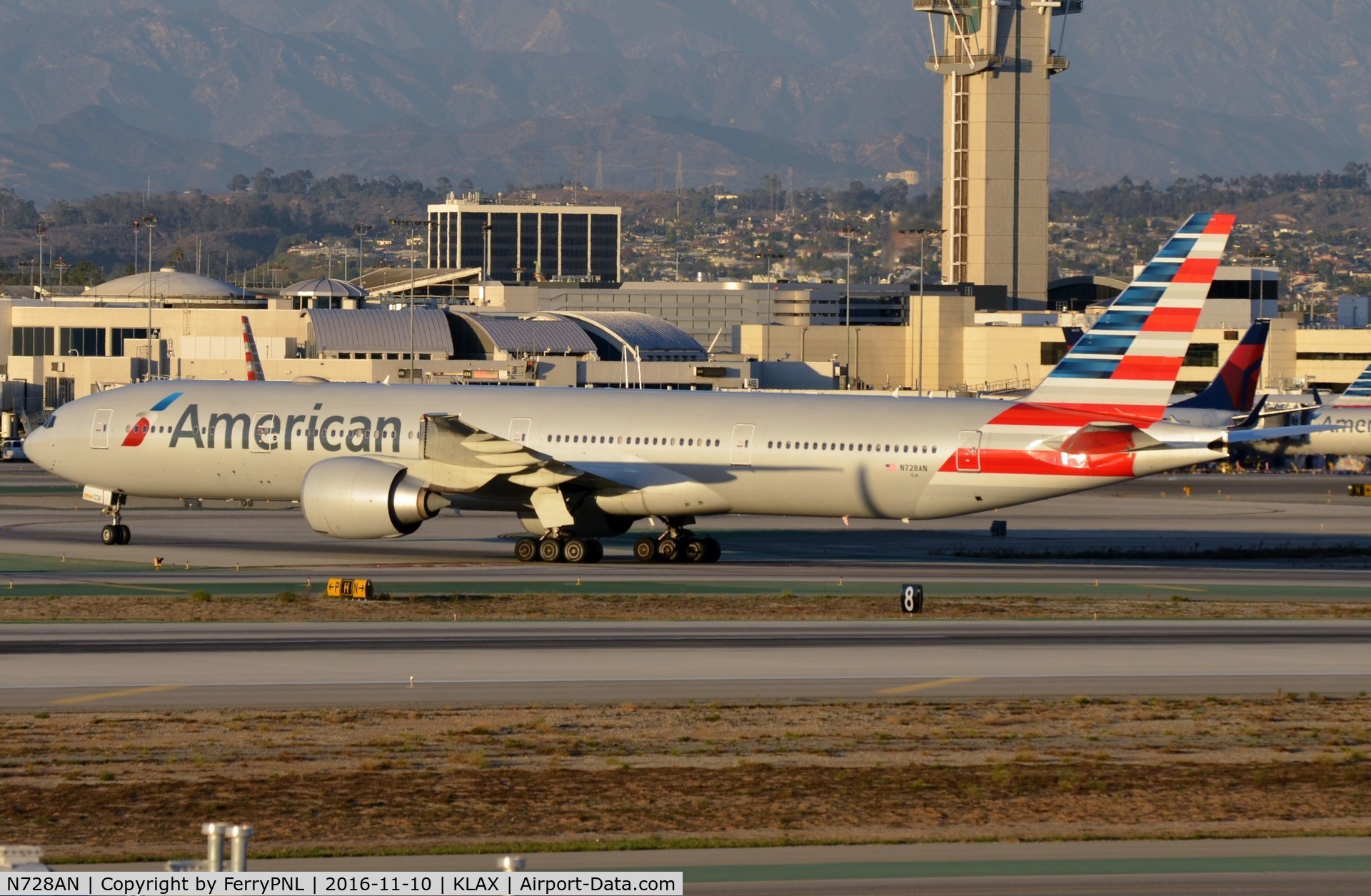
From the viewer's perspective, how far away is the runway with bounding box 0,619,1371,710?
24969 millimetres

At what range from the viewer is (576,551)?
42.3 metres

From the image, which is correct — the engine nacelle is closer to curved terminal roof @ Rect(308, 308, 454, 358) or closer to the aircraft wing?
the aircraft wing

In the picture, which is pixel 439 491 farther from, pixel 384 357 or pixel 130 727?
pixel 384 357

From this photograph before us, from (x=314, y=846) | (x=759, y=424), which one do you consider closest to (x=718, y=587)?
(x=759, y=424)

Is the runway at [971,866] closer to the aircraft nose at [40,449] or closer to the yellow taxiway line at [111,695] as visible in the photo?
the yellow taxiway line at [111,695]

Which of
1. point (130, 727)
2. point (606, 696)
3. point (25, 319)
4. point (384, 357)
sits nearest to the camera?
point (130, 727)

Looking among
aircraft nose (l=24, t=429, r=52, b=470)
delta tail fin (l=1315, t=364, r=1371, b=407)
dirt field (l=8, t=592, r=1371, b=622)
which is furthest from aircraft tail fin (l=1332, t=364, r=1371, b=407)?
aircraft nose (l=24, t=429, r=52, b=470)

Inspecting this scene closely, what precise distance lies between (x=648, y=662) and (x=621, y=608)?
6.62 m

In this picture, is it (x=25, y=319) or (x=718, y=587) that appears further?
(x=25, y=319)

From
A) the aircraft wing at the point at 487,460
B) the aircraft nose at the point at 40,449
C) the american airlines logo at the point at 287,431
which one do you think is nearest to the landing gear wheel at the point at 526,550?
the aircraft wing at the point at 487,460

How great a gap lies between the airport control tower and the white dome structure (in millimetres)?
64909

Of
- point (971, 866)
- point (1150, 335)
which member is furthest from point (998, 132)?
point (971, 866)

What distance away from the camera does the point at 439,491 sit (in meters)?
41.7

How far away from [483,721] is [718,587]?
15.7 m
